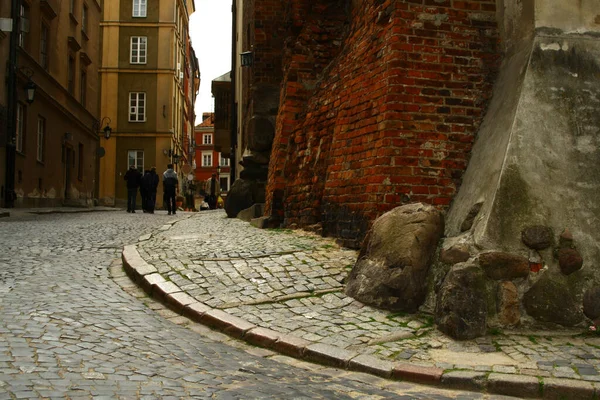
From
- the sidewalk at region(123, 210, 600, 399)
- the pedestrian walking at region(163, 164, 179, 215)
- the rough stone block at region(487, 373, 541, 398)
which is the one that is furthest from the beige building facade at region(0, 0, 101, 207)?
the rough stone block at region(487, 373, 541, 398)

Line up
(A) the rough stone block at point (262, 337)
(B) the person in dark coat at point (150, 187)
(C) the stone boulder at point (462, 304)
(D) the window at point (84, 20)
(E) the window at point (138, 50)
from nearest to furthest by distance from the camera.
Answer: (C) the stone boulder at point (462, 304)
(A) the rough stone block at point (262, 337)
(B) the person in dark coat at point (150, 187)
(D) the window at point (84, 20)
(E) the window at point (138, 50)

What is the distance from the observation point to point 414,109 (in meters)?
7.38

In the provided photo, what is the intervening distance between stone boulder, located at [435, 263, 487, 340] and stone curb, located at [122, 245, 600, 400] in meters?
0.75

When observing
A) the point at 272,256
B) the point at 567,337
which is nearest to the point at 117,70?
the point at 272,256

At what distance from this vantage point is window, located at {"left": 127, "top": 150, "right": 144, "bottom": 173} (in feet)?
148

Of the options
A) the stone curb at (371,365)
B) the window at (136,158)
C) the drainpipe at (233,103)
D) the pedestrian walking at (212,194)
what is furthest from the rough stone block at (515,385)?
the window at (136,158)

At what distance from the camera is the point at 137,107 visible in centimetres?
4541

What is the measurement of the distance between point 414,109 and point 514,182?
1.72 m

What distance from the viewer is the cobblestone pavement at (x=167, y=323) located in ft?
13.9

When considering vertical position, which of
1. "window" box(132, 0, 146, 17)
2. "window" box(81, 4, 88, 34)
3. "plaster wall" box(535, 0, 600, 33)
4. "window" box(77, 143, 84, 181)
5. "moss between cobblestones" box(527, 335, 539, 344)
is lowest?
"moss between cobblestones" box(527, 335, 539, 344)

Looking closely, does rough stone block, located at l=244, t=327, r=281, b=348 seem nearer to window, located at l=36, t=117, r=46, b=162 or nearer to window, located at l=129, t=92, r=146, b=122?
window, located at l=36, t=117, r=46, b=162

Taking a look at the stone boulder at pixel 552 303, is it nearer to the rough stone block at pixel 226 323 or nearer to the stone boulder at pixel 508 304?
the stone boulder at pixel 508 304

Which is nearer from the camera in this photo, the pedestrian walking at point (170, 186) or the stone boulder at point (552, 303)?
the stone boulder at point (552, 303)

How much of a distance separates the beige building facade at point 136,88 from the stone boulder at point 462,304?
40.2 m
